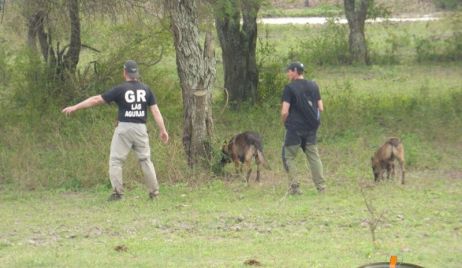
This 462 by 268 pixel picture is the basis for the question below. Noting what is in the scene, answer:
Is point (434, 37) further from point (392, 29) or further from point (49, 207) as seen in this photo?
point (49, 207)

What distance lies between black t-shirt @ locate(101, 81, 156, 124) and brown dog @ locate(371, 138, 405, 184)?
3.82m

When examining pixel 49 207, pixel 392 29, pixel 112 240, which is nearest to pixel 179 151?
pixel 49 207

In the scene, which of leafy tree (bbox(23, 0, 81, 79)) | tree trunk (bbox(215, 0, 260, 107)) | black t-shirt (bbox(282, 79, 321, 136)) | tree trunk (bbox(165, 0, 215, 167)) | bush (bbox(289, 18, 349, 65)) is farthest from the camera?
bush (bbox(289, 18, 349, 65))

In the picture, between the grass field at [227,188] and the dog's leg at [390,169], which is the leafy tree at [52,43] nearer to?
the grass field at [227,188]

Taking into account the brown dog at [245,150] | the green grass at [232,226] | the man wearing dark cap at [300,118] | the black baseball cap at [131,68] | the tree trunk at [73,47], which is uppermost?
the tree trunk at [73,47]

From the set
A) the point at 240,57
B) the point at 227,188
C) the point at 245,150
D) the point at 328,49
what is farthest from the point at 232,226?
the point at 328,49

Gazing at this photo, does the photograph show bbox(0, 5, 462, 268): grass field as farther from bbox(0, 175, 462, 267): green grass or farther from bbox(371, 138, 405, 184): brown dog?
bbox(371, 138, 405, 184): brown dog

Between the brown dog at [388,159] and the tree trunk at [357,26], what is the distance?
1383 centimetres

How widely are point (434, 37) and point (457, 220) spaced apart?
849 inches

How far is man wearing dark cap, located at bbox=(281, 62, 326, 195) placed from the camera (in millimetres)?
12148

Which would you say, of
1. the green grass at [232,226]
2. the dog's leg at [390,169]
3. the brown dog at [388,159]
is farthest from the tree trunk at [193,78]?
the dog's leg at [390,169]

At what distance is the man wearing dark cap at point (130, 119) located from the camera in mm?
11805

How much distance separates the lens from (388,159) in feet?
44.7

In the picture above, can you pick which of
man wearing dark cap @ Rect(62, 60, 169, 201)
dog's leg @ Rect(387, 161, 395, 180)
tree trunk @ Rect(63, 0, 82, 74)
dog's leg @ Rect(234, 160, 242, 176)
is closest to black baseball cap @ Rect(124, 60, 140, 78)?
man wearing dark cap @ Rect(62, 60, 169, 201)
